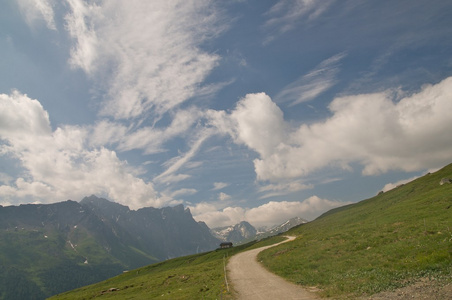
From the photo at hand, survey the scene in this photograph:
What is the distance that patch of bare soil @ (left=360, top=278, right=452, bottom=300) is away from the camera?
1703 centimetres

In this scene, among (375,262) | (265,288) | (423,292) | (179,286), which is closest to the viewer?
(423,292)

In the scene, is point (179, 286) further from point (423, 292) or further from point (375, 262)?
point (423, 292)

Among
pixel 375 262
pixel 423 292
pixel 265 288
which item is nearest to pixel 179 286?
pixel 265 288

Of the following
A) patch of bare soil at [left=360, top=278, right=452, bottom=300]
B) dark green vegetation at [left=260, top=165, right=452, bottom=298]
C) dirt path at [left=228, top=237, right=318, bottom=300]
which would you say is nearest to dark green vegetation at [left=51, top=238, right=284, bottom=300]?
dirt path at [left=228, top=237, right=318, bottom=300]

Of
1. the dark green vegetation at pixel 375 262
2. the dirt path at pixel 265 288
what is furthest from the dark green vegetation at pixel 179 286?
the dark green vegetation at pixel 375 262

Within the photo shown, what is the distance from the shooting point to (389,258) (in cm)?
2812

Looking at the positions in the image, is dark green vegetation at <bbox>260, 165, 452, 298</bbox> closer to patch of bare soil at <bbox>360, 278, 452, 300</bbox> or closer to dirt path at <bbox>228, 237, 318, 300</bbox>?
patch of bare soil at <bbox>360, 278, 452, 300</bbox>

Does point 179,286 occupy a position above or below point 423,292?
below

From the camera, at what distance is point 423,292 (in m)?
18.1

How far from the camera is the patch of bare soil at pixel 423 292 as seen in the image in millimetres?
17031

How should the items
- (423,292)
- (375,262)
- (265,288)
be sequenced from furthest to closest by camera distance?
(265,288) → (375,262) → (423,292)

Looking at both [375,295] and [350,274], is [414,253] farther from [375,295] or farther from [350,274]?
[375,295]

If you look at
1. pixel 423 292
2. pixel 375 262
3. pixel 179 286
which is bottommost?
pixel 179 286

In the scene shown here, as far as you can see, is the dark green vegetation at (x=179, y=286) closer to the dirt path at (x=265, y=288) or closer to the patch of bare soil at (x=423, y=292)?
the dirt path at (x=265, y=288)
